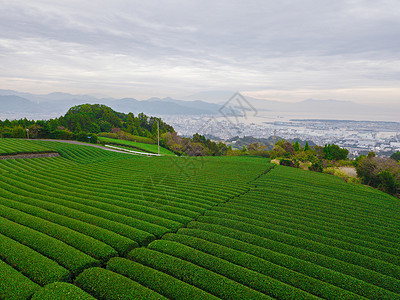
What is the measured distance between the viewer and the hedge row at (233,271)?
452 cm

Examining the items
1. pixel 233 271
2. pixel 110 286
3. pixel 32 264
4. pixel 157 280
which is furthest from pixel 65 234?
pixel 233 271

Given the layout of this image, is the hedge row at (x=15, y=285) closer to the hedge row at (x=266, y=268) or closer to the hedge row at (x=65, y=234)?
the hedge row at (x=65, y=234)

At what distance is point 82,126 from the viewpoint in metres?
63.9

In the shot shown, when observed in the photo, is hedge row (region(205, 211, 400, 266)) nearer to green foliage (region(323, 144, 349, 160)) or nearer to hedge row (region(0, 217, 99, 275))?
hedge row (region(0, 217, 99, 275))

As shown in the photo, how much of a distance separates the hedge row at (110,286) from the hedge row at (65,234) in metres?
0.82

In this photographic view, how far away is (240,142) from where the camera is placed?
4788cm

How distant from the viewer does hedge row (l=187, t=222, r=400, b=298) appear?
5.05 meters

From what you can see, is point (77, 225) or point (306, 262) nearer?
point (306, 262)

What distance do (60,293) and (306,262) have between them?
572 cm

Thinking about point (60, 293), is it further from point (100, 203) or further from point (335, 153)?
point (335, 153)

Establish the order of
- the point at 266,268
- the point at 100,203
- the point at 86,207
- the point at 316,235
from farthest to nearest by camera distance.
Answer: the point at 100,203
the point at 86,207
the point at 316,235
the point at 266,268

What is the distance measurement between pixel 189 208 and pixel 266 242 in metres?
3.76

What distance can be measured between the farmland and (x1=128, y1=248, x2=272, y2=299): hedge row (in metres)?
0.02

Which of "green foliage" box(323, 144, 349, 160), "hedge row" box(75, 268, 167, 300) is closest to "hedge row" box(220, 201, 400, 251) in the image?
"hedge row" box(75, 268, 167, 300)
